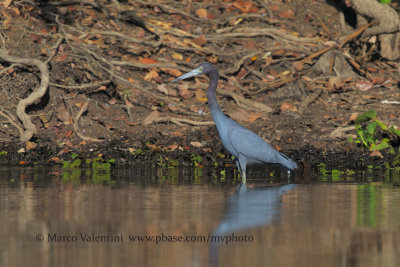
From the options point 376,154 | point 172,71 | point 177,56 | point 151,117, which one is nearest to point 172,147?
point 151,117

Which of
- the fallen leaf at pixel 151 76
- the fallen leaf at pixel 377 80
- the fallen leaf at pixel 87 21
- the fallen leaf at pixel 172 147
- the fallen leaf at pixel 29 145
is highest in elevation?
the fallen leaf at pixel 87 21

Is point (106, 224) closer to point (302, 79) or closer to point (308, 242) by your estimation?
point (308, 242)

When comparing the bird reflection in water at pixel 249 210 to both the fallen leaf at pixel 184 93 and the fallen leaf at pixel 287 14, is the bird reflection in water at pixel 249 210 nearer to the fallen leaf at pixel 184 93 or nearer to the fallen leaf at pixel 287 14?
the fallen leaf at pixel 184 93

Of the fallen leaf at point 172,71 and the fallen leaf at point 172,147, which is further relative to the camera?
the fallen leaf at point 172,71

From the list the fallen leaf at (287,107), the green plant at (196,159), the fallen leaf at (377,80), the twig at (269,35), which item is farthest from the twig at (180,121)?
the fallen leaf at (377,80)

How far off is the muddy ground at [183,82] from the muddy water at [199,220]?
257 cm

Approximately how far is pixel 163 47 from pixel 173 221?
11.6m

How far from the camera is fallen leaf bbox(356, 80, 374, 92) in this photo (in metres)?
17.3

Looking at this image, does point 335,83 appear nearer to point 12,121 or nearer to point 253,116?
point 253,116

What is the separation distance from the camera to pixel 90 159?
1320cm

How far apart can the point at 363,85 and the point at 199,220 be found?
10.6m

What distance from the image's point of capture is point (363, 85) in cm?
1742

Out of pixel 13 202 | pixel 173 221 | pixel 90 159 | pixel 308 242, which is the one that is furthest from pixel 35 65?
pixel 308 242

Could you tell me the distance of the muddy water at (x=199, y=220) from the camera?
5977mm
